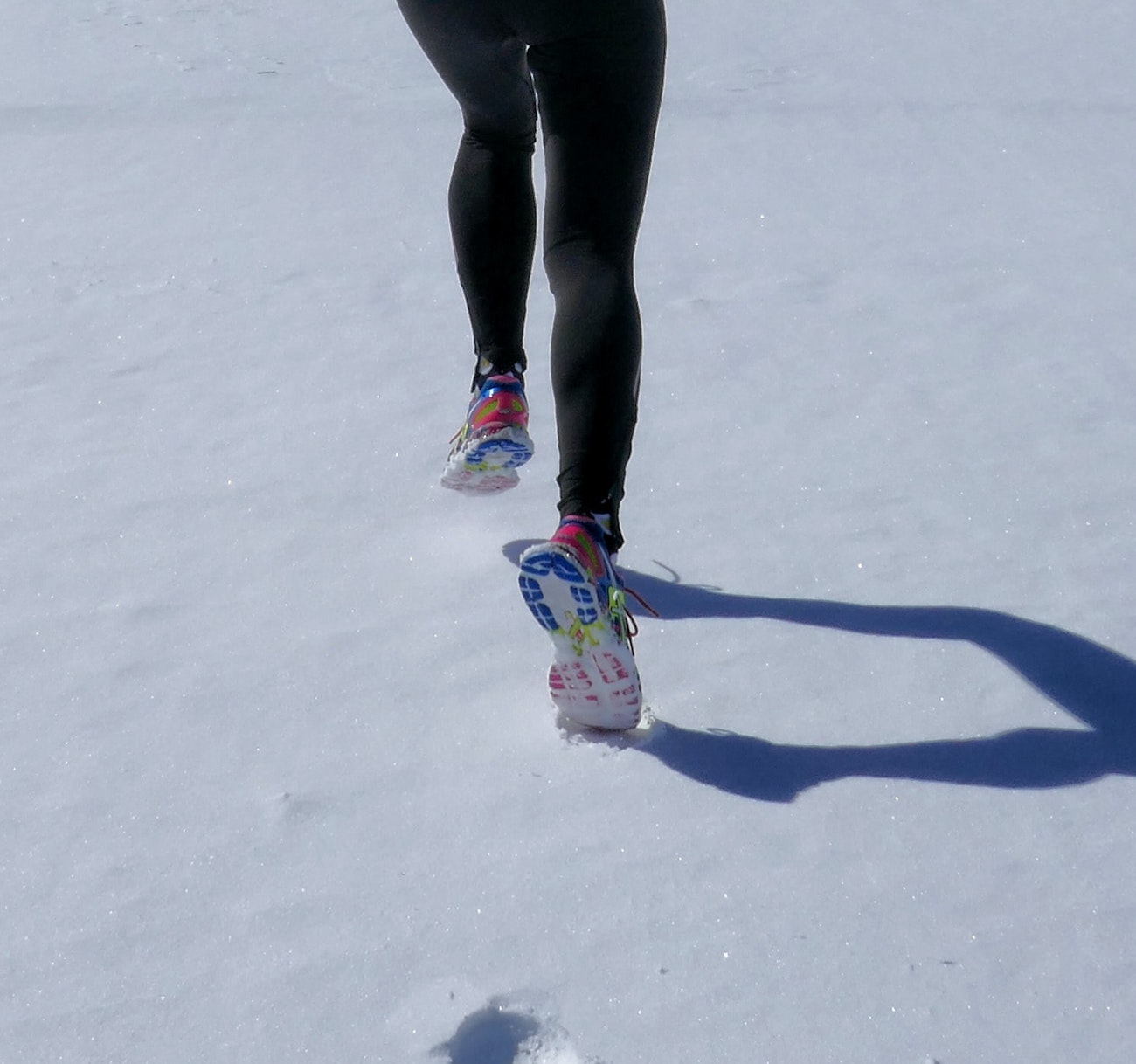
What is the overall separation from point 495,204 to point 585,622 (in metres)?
0.63

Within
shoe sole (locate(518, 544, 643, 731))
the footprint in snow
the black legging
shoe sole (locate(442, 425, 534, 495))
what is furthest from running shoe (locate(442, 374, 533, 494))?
the footprint in snow

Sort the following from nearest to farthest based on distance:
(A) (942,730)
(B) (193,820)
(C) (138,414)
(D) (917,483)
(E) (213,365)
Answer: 1. (B) (193,820)
2. (A) (942,730)
3. (D) (917,483)
4. (C) (138,414)
5. (E) (213,365)

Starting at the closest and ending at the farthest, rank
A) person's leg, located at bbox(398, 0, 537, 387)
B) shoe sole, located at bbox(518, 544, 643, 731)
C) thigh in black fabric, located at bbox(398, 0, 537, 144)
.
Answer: shoe sole, located at bbox(518, 544, 643, 731)
thigh in black fabric, located at bbox(398, 0, 537, 144)
person's leg, located at bbox(398, 0, 537, 387)

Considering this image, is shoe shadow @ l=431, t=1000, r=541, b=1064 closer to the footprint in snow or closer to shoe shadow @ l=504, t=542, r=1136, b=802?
the footprint in snow

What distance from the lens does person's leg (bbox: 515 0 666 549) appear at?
1.48m

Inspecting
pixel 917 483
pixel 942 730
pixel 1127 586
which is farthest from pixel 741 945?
pixel 917 483

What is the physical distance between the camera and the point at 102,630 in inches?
69.3

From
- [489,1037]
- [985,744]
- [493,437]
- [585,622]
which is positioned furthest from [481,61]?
[489,1037]

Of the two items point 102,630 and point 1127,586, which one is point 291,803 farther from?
point 1127,586

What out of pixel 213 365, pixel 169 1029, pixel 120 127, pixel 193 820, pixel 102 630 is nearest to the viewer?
pixel 169 1029

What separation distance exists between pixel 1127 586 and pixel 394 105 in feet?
8.45

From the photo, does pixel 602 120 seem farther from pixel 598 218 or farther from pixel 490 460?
pixel 490 460

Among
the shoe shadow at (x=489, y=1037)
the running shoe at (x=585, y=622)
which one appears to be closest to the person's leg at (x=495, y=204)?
the running shoe at (x=585, y=622)

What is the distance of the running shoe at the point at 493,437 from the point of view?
1.82 m
